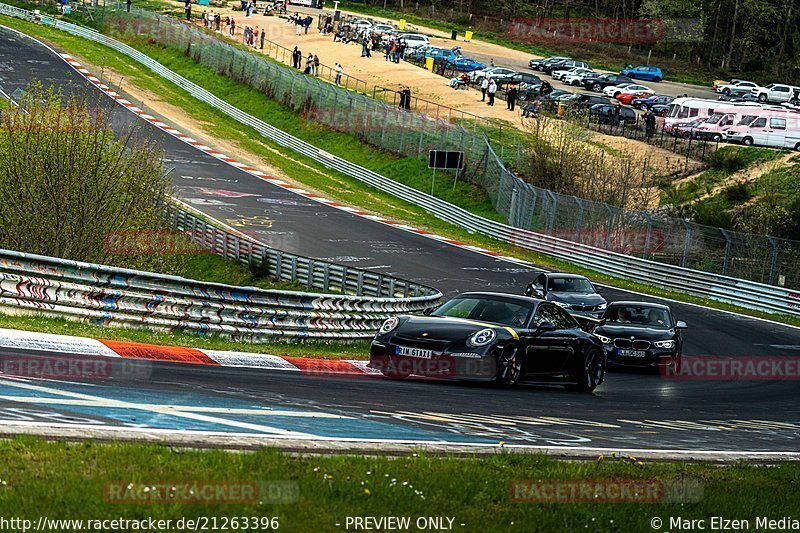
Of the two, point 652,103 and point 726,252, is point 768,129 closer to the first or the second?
point 652,103

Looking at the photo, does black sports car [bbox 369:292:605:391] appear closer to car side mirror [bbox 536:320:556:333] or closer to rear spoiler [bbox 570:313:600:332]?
car side mirror [bbox 536:320:556:333]

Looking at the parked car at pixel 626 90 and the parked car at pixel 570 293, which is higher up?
the parked car at pixel 626 90

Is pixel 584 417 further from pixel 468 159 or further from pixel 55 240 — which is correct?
pixel 468 159

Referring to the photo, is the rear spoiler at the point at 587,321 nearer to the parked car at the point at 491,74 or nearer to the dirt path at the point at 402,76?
the dirt path at the point at 402,76

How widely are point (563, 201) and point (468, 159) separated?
38.3ft

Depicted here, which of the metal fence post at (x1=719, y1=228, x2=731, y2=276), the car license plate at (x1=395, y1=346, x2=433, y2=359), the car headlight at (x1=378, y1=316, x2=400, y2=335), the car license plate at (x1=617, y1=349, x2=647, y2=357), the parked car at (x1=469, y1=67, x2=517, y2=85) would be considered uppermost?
the parked car at (x1=469, y1=67, x2=517, y2=85)

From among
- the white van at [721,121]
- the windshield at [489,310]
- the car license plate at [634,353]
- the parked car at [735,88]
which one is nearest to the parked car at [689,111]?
the white van at [721,121]

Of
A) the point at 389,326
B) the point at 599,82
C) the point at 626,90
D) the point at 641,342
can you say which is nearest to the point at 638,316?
the point at 641,342

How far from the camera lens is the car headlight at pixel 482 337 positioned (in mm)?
14422

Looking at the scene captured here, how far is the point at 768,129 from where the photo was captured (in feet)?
196

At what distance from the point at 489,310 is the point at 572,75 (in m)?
71.5

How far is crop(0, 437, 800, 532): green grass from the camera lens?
5.75 m

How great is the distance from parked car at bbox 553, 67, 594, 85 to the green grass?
256ft

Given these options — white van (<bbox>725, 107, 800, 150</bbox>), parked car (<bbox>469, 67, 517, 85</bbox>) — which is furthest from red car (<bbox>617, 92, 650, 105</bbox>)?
white van (<bbox>725, 107, 800, 150</bbox>)
